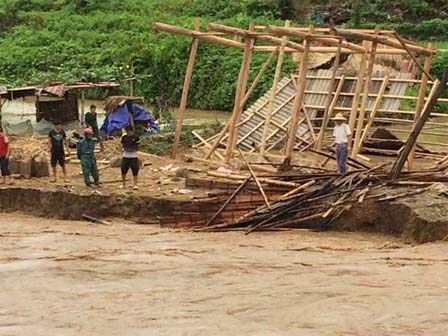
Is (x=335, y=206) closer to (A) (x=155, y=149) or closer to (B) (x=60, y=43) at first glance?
(A) (x=155, y=149)

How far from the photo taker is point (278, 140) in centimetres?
2080

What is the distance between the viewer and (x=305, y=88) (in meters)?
21.2

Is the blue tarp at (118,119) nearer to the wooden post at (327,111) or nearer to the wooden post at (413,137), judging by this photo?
the wooden post at (327,111)

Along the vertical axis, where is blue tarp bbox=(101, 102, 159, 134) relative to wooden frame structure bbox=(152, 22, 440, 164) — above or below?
below

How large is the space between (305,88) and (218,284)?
37.8ft

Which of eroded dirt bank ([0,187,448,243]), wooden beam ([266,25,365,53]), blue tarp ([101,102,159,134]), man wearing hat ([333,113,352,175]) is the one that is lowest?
eroded dirt bank ([0,187,448,243])

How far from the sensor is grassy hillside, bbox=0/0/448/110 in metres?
36.2

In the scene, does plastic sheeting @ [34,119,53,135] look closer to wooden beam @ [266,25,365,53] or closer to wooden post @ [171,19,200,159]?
wooden post @ [171,19,200,159]

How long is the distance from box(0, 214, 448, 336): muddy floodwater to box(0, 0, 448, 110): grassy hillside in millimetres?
17893

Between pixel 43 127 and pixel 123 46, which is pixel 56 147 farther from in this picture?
pixel 123 46

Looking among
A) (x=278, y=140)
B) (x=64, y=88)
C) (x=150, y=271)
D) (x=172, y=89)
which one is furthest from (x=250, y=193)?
(x=172, y=89)

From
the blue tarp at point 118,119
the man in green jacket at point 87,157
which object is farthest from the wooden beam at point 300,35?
the blue tarp at point 118,119

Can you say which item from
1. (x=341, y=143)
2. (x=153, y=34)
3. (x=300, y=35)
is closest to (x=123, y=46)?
(x=153, y=34)

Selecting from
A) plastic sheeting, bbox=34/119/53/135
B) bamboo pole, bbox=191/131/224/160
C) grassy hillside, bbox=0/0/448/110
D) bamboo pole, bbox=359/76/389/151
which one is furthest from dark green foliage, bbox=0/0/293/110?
bamboo pole, bbox=359/76/389/151
